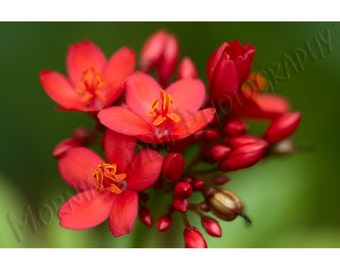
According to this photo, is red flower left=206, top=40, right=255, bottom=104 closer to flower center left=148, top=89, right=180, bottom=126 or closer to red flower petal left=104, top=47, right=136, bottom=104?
flower center left=148, top=89, right=180, bottom=126

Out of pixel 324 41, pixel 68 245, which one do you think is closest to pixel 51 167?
pixel 68 245

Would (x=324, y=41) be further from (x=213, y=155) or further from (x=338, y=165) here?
(x=213, y=155)

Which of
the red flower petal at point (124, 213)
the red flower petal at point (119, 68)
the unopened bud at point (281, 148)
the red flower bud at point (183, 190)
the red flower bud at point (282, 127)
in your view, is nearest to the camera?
the red flower petal at point (124, 213)

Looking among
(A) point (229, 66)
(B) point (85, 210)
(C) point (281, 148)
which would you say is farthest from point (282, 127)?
(B) point (85, 210)

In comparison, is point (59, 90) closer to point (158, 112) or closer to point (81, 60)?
point (81, 60)

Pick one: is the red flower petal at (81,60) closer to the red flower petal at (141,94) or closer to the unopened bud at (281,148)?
the red flower petal at (141,94)

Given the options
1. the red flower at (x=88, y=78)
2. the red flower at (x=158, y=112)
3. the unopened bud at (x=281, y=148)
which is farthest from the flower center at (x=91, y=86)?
the unopened bud at (x=281, y=148)

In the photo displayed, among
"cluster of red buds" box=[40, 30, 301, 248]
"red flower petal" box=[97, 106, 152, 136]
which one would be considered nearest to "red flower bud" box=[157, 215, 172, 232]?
"cluster of red buds" box=[40, 30, 301, 248]
